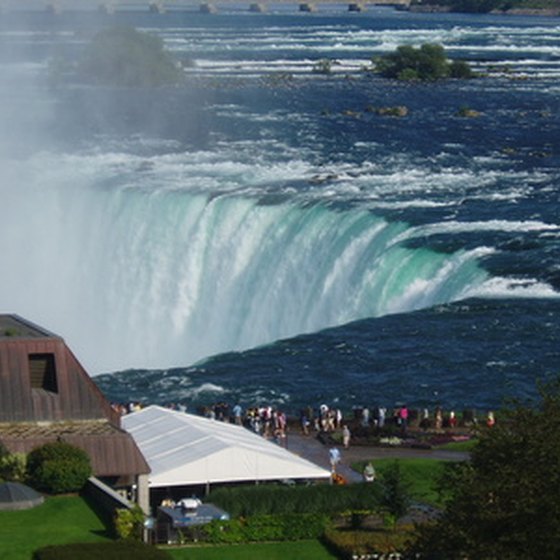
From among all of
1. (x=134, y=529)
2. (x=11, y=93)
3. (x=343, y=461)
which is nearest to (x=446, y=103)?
(x=11, y=93)

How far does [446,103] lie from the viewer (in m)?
140

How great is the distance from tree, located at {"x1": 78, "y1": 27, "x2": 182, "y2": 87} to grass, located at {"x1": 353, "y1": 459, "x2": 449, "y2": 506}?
110668 mm

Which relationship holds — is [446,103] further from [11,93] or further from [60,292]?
[60,292]

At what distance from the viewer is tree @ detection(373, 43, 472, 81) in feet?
524

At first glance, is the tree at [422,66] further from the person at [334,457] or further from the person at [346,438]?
the person at [334,457]

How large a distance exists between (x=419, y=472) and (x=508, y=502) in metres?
13.1

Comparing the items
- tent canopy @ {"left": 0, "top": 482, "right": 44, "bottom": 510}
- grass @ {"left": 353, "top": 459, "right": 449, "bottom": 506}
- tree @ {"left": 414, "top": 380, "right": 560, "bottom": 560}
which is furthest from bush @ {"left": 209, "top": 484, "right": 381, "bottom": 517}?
tree @ {"left": 414, "top": 380, "right": 560, "bottom": 560}

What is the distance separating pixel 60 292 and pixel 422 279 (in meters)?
17.1

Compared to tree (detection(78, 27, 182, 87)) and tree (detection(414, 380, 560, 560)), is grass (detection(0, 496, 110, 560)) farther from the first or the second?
tree (detection(78, 27, 182, 87))

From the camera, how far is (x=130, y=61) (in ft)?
525

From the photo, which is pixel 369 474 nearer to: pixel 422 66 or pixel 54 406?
pixel 54 406

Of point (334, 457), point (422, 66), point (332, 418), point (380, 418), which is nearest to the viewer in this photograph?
point (334, 457)

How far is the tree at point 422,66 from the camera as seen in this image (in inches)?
6284

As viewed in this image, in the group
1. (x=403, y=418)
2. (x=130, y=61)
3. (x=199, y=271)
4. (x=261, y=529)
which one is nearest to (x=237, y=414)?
(x=403, y=418)
